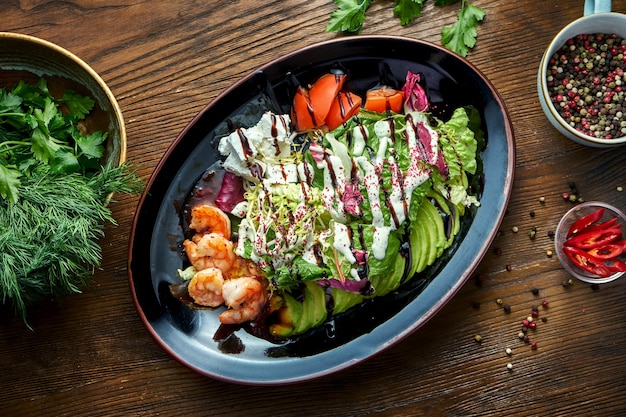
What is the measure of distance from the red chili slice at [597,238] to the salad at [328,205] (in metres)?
0.57

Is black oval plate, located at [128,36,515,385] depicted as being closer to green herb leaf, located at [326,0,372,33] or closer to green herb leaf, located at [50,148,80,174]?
green herb leaf, located at [326,0,372,33]

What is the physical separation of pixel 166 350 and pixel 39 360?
77 centimetres

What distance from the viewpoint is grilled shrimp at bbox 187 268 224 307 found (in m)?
2.75

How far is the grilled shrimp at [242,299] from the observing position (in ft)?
8.91

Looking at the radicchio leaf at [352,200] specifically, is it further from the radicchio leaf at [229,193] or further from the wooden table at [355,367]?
the wooden table at [355,367]

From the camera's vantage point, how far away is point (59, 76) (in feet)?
9.52

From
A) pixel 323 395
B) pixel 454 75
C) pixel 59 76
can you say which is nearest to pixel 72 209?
pixel 59 76

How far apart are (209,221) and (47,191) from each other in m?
0.70

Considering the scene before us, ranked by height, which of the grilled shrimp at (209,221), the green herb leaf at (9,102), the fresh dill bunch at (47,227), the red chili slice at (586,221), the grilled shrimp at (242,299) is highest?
the green herb leaf at (9,102)

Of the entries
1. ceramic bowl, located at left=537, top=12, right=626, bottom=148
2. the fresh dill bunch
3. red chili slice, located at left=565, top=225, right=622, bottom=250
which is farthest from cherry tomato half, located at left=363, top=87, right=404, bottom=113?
the fresh dill bunch

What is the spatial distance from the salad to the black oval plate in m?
0.06

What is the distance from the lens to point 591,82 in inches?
118

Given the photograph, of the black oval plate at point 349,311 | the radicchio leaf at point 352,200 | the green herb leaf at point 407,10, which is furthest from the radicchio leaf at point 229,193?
the green herb leaf at point 407,10

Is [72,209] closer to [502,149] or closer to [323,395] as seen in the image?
[323,395]
